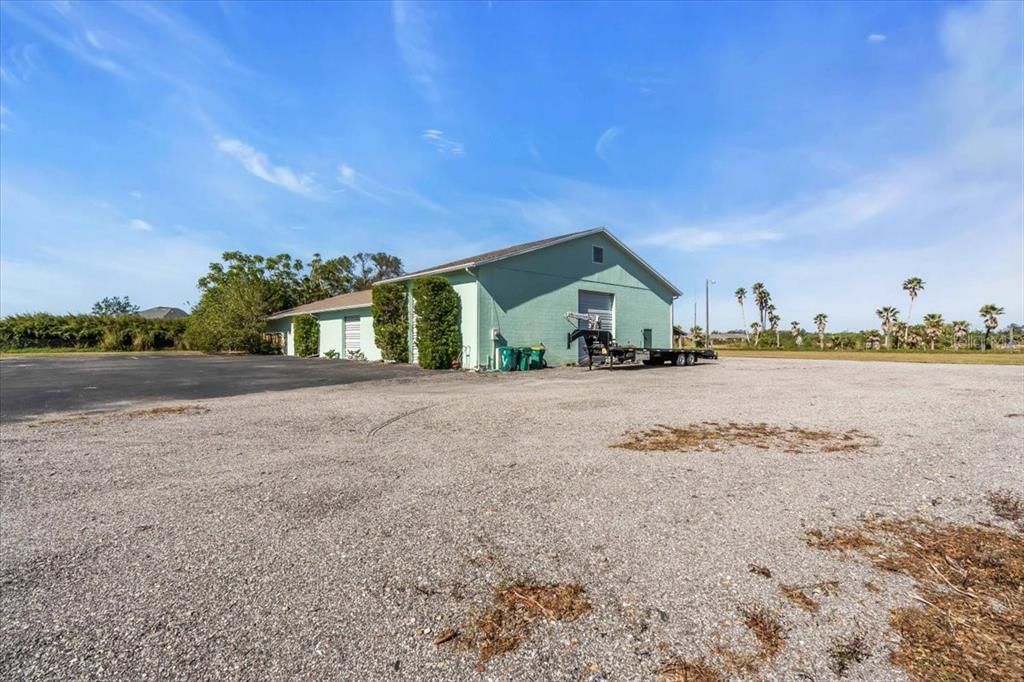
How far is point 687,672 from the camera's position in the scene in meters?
1.82

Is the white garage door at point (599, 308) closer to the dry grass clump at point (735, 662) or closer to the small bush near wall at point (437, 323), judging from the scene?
the small bush near wall at point (437, 323)

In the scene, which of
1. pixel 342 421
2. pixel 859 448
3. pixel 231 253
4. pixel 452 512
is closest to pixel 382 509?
pixel 452 512

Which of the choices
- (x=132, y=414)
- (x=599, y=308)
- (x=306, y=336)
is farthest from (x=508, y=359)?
(x=306, y=336)

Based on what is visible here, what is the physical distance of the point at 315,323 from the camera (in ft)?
89.8

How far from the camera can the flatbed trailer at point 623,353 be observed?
56.4 feet

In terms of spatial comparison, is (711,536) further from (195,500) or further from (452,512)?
(195,500)

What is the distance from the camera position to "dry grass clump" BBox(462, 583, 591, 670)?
6.64 feet

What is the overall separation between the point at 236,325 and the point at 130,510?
32.5 meters

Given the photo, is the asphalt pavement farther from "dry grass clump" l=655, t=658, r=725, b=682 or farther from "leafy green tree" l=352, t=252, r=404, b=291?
"leafy green tree" l=352, t=252, r=404, b=291

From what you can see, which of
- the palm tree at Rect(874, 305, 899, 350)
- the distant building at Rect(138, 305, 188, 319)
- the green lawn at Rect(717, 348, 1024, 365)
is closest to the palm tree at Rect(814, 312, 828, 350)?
the palm tree at Rect(874, 305, 899, 350)

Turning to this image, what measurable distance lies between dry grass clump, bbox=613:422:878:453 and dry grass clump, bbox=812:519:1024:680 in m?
2.25

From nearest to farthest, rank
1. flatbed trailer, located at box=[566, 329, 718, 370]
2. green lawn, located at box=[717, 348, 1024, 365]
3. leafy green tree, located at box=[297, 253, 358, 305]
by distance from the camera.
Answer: flatbed trailer, located at box=[566, 329, 718, 370], green lawn, located at box=[717, 348, 1024, 365], leafy green tree, located at box=[297, 253, 358, 305]

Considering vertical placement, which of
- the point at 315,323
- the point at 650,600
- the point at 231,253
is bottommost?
the point at 650,600

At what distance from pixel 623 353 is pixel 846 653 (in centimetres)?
1559
